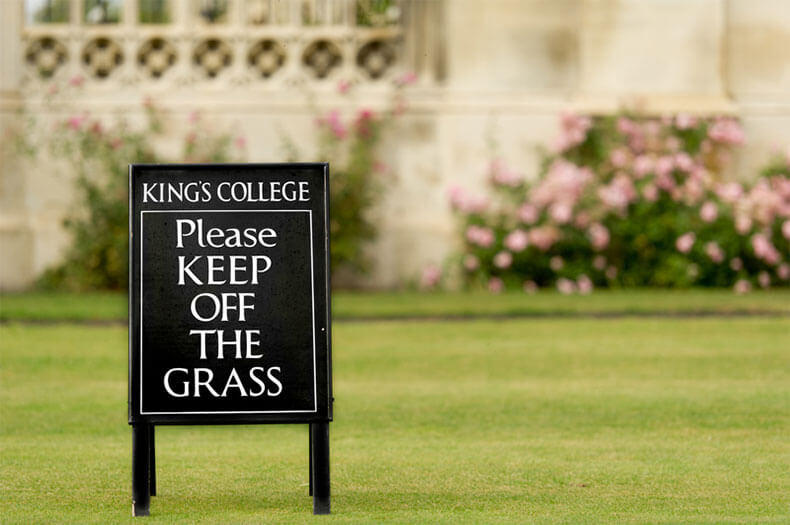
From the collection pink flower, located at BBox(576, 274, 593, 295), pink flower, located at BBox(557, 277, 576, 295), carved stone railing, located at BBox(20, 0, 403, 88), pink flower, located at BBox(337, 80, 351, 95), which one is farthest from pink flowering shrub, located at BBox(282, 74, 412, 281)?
pink flower, located at BBox(576, 274, 593, 295)

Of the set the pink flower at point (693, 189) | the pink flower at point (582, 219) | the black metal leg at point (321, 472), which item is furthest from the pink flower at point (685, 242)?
the black metal leg at point (321, 472)

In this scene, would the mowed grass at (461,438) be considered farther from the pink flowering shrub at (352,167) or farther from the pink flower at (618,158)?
the pink flower at (618,158)

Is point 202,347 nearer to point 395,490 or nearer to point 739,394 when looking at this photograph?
point 395,490

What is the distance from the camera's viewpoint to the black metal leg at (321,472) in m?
5.50

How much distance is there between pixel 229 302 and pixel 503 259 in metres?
11.3

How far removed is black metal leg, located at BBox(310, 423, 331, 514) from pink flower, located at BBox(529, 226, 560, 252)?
11388mm

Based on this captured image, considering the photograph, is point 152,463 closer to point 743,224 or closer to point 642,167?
point 743,224

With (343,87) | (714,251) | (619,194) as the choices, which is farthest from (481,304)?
(343,87)

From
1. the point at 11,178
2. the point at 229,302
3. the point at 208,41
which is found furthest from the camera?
the point at 208,41

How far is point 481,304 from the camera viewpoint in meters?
14.8

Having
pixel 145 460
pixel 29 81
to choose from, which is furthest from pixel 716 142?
pixel 145 460

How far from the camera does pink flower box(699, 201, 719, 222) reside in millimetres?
16703

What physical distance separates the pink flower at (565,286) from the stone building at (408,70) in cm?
124

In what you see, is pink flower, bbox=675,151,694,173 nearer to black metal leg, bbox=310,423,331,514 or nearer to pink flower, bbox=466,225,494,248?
pink flower, bbox=466,225,494,248
